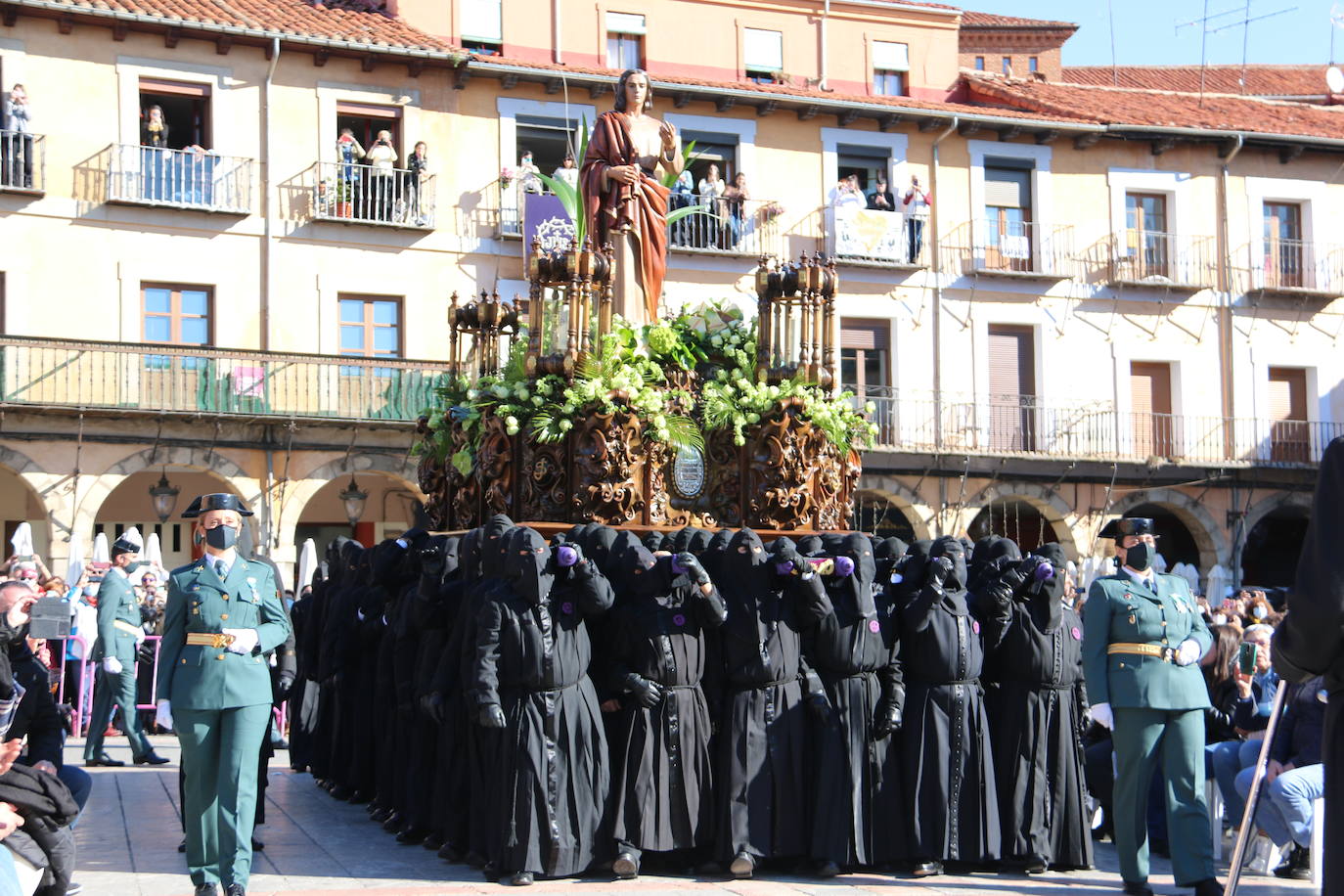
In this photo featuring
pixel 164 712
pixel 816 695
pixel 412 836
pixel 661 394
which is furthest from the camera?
pixel 661 394

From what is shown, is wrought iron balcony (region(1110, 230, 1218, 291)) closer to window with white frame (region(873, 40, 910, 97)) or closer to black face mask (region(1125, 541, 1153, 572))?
window with white frame (region(873, 40, 910, 97))

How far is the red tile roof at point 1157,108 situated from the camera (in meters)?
31.1

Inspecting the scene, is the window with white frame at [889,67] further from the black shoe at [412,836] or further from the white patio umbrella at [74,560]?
the black shoe at [412,836]

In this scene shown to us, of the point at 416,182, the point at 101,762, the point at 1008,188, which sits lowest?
the point at 101,762

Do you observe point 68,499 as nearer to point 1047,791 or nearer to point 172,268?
point 172,268

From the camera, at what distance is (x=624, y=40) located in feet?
98.8

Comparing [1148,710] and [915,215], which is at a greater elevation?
[915,215]

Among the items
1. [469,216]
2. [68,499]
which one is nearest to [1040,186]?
[469,216]

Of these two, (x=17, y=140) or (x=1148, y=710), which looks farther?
(x=17, y=140)

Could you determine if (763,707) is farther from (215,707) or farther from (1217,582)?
(1217,582)

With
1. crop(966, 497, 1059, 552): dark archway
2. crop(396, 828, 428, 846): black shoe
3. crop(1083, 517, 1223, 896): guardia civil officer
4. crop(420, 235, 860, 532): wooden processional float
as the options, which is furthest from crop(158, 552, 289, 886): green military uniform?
crop(966, 497, 1059, 552): dark archway

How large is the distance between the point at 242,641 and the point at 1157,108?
28616 mm

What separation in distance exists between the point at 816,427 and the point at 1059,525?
787 inches

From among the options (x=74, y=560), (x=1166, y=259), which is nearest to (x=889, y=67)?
(x=1166, y=259)
